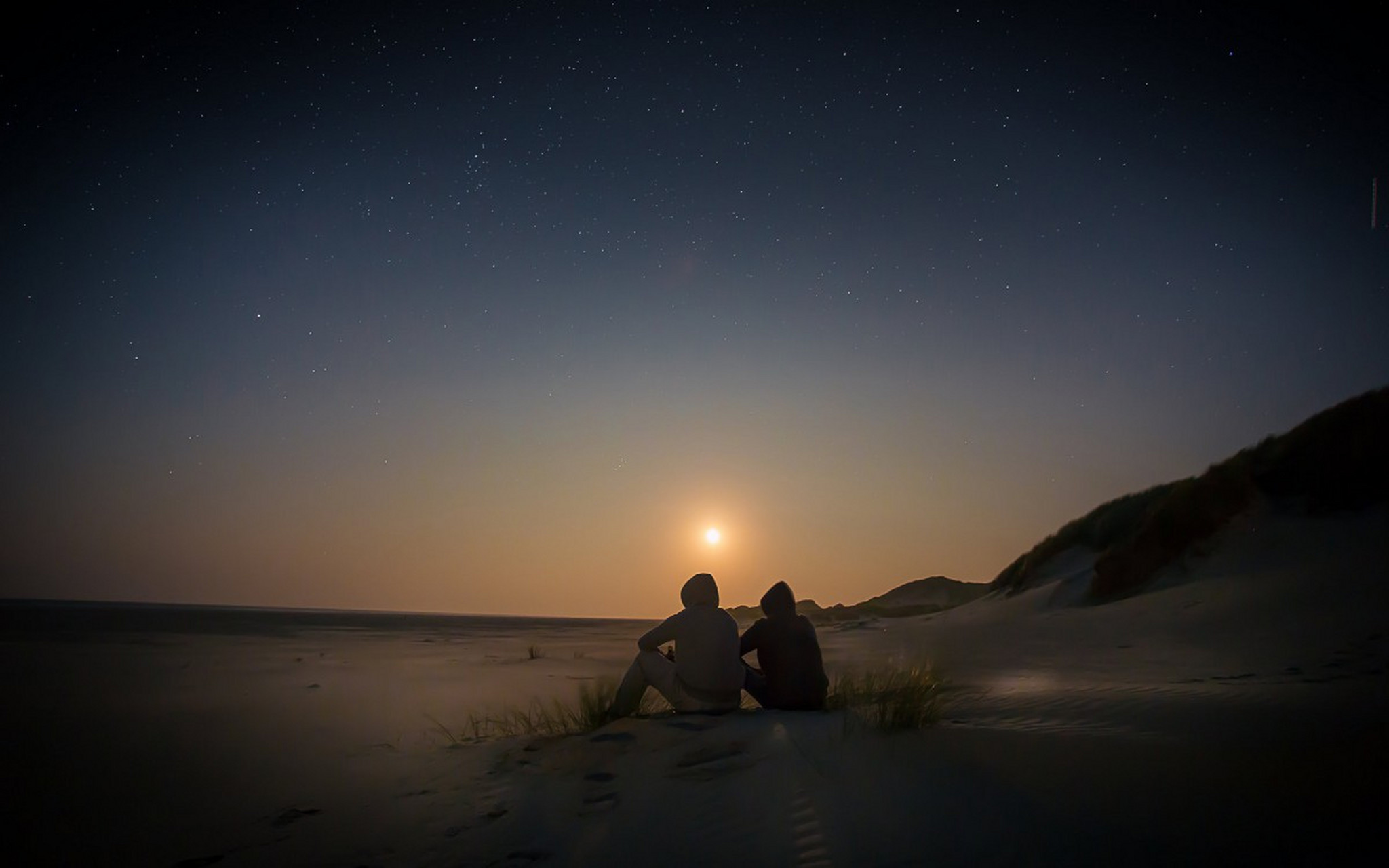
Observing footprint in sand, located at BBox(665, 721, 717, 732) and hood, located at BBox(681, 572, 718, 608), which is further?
hood, located at BBox(681, 572, 718, 608)

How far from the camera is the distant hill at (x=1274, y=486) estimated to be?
42.2 ft

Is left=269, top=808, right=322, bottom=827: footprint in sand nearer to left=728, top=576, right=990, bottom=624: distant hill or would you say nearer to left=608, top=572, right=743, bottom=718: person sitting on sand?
left=608, top=572, right=743, bottom=718: person sitting on sand

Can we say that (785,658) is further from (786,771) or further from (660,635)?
(786,771)

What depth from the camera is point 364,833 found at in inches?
167

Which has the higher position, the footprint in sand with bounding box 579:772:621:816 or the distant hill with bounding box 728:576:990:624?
the footprint in sand with bounding box 579:772:621:816

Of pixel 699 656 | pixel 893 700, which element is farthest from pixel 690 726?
pixel 893 700

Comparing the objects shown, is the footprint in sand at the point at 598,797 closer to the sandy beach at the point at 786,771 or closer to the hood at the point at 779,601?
the sandy beach at the point at 786,771

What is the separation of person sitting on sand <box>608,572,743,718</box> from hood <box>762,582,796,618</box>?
0.54 metres

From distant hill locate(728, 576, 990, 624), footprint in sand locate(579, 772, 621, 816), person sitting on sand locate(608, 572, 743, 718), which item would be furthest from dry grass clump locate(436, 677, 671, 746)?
distant hill locate(728, 576, 990, 624)

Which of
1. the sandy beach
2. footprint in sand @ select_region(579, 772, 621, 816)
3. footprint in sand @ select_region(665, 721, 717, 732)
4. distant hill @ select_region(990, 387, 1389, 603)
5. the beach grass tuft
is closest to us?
the sandy beach

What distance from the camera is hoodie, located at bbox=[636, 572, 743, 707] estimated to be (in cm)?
578

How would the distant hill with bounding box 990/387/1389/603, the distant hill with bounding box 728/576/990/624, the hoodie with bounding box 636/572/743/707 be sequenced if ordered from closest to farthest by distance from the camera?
→ the hoodie with bounding box 636/572/743/707 → the distant hill with bounding box 990/387/1389/603 → the distant hill with bounding box 728/576/990/624

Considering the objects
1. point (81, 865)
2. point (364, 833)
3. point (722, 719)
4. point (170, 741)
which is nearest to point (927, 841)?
point (722, 719)

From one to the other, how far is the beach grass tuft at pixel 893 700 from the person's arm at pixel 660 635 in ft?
4.99
